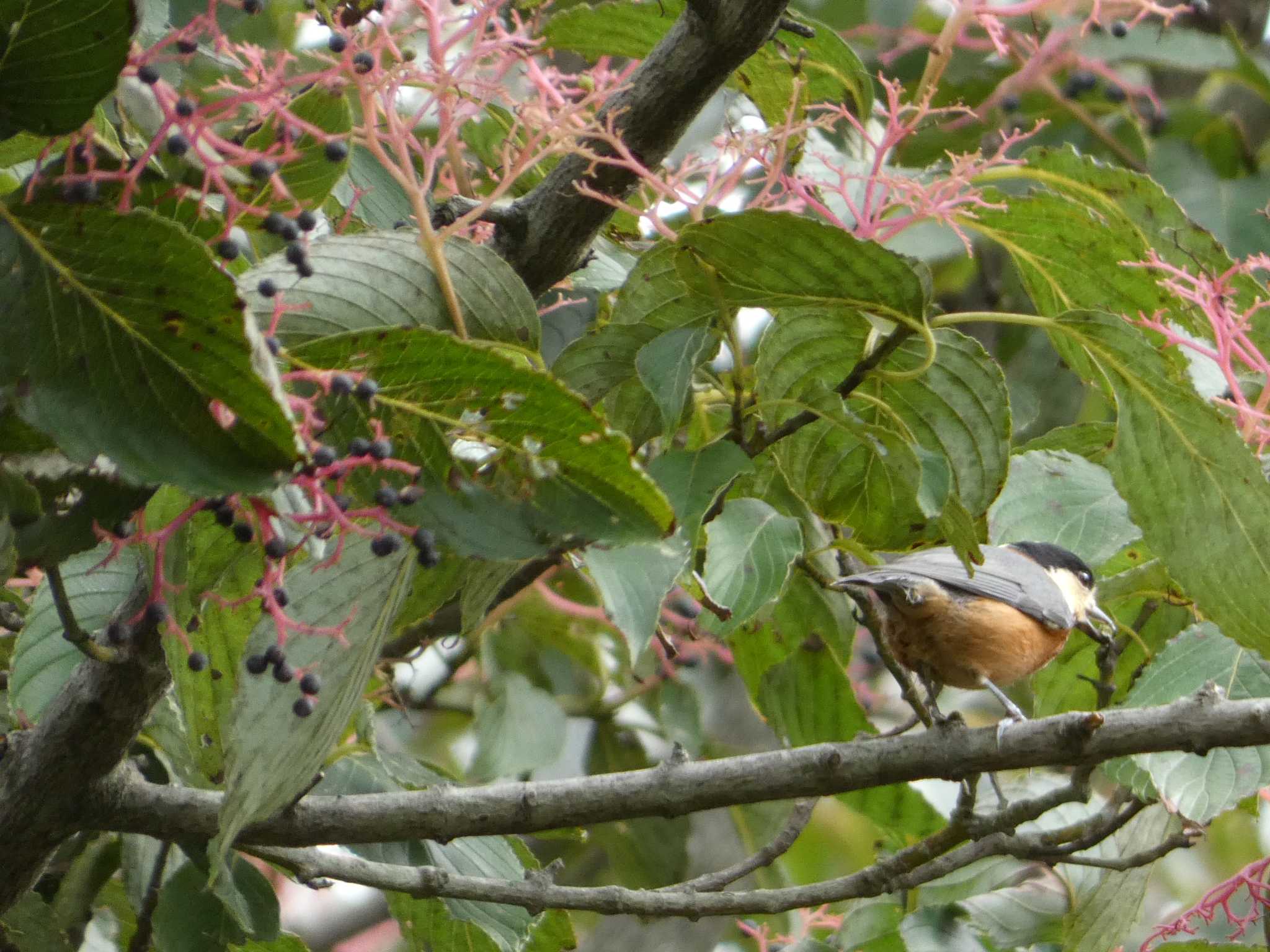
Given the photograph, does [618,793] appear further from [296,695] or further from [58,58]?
[58,58]

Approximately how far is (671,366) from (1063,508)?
80 cm

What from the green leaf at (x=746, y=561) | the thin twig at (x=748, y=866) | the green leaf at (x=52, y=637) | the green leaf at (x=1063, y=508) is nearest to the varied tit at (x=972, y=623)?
the green leaf at (x=1063, y=508)

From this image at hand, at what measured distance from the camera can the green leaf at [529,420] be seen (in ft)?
3.84

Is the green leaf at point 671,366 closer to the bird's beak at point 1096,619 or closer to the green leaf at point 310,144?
the green leaf at point 310,144

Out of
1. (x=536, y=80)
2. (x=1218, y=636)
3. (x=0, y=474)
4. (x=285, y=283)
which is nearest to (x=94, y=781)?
(x=0, y=474)

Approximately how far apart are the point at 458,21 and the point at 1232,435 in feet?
3.06

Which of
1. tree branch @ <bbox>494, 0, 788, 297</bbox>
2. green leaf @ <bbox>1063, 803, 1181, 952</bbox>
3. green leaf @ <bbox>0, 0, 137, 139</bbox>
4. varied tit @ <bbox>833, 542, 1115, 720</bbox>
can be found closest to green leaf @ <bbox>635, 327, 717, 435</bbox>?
tree branch @ <bbox>494, 0, 788, 297</bbox>

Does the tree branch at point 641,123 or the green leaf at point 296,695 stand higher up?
the tree branch at point 641,123

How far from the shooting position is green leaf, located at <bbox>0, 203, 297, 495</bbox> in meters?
1.01

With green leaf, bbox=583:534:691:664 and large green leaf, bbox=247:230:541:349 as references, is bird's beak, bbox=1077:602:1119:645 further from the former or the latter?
large green leaf, bbox=247:230:541:349

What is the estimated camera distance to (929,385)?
5.06ft

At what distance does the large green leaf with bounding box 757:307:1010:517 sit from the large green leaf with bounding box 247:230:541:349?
284 mm

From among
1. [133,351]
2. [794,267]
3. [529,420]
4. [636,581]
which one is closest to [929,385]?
[794,267]

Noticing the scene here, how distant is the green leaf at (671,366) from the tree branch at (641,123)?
16 cm
